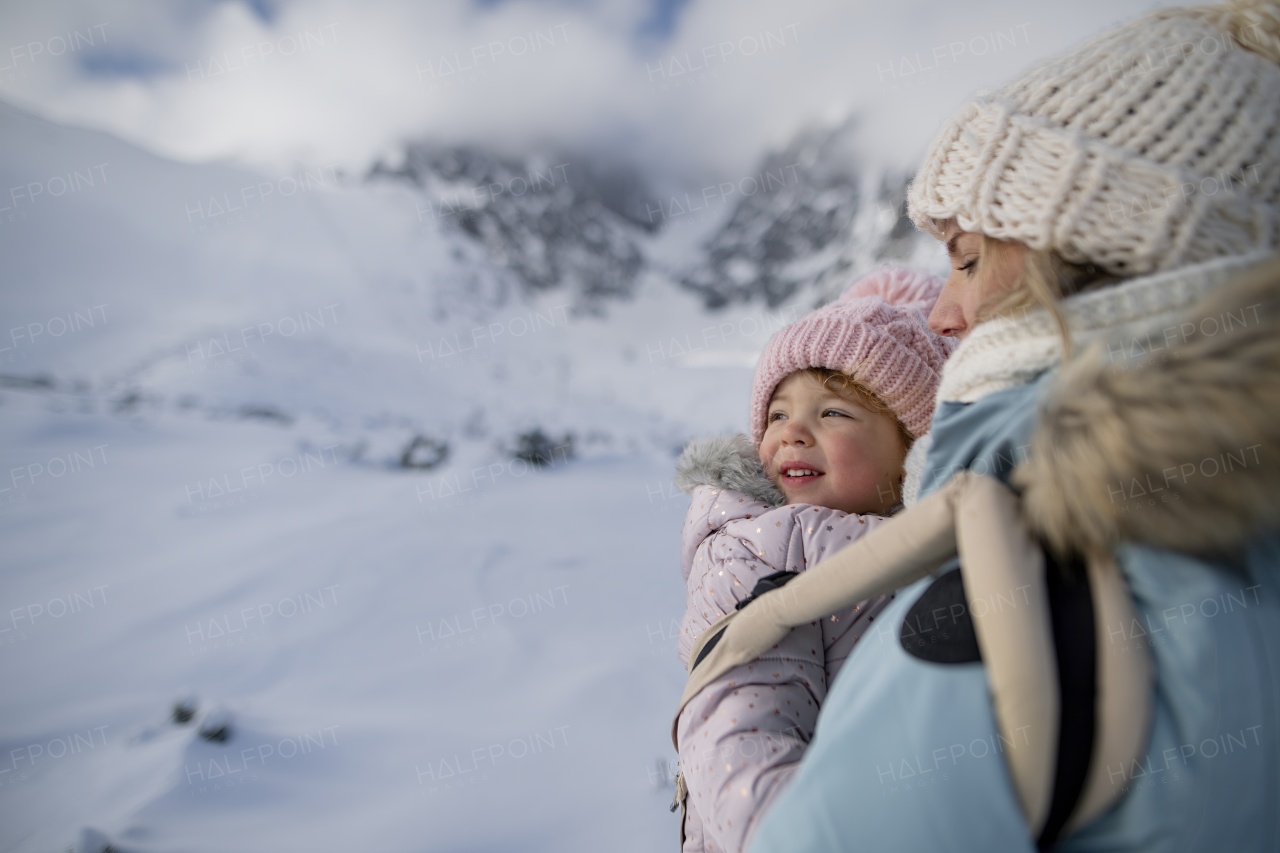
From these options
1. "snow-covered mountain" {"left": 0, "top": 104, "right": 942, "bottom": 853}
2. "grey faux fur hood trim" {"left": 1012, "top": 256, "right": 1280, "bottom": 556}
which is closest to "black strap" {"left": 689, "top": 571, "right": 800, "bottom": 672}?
"grey faux fur hood trim" {"left": 1012, "top": 256, "right": 1280, "bottom": 556}

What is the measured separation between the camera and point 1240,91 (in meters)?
0.81

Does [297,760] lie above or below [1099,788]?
above

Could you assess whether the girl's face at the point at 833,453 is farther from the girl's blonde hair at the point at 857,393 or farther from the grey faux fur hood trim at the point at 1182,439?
the grey faux fur hood trim at the point at 1182,439

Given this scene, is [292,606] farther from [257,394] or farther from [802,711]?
[257,394]

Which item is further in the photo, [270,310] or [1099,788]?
[270,310]

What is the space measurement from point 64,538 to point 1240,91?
20.0ft

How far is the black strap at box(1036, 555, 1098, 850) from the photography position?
1.94 ft

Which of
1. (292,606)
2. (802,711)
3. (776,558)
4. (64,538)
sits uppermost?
(64,538)

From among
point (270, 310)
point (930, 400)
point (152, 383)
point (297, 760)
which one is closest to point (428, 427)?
point (152, 383)

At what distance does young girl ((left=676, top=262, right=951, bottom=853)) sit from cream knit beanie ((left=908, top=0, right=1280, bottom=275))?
2.33 feet

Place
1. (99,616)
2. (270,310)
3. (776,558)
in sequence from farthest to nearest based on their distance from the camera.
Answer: (270,310) < (99,616) < (776,558)

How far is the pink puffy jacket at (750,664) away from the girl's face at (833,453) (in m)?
0.09

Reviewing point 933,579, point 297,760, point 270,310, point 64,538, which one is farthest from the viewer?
point 270,310

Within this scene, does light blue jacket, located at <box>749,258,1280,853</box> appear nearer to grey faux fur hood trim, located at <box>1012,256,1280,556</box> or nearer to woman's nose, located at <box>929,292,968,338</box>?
grey faux fur hood trim, located at <box>1012,256,1280,556</box>
